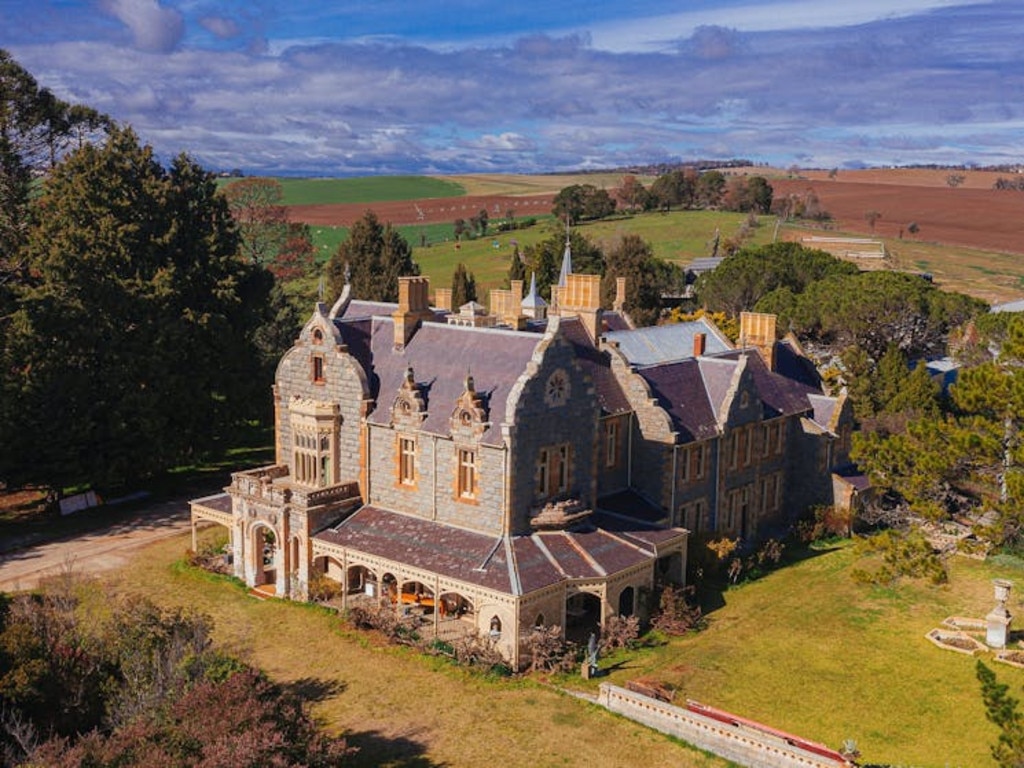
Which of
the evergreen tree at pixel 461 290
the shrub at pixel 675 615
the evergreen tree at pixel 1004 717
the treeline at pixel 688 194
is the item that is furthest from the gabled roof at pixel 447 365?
the treeline at pixel 688 194

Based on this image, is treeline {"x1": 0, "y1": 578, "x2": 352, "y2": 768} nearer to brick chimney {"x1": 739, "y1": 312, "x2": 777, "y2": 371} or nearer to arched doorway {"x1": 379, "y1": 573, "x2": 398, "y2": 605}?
arched doorway {"x1": 379, "y1": 573, "x2": 398, "y2": 605}

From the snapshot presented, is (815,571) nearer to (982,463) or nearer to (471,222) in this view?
(982,463)

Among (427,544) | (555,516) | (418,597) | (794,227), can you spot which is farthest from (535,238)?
(427,544)

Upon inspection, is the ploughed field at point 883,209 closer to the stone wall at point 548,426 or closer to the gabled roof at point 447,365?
the gabled roof at point 447,365

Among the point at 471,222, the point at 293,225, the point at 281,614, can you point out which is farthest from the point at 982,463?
the point at 471,222

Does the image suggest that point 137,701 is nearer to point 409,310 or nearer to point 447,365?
point 447,365

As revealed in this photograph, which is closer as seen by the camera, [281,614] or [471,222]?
[281,614]
